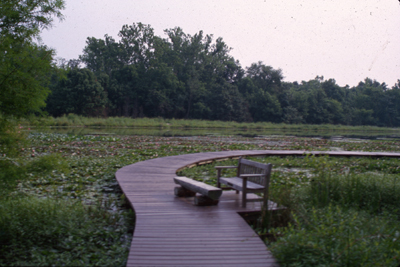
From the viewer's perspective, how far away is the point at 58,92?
46.8 meters

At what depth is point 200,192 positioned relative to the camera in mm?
5199

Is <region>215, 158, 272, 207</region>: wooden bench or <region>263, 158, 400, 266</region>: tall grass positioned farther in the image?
<region>215, 158, 272, 207</region>: wooden bench

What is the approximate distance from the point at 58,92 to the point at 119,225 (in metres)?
46.9

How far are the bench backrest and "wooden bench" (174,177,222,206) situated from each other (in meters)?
0.80

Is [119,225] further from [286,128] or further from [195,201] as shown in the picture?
[286,128]

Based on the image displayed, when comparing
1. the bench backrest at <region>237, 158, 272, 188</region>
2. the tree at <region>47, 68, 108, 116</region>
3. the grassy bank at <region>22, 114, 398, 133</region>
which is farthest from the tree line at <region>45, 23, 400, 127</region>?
the bench backrest at <region>237, 158, 272, 188</region>

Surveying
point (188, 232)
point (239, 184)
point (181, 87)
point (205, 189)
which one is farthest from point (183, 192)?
point (181, 87)

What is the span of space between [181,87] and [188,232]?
56.6 metres

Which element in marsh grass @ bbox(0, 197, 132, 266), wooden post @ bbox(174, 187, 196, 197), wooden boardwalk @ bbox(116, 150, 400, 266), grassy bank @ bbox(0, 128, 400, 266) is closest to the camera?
wooden boardwalk @ bbox(116, 150, 400, 266)

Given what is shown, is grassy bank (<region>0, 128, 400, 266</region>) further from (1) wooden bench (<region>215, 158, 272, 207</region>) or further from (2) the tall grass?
(1) wooden bench (<region>215, 158, 272, 207</region>)

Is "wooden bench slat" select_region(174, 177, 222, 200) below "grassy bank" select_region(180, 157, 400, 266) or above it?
above

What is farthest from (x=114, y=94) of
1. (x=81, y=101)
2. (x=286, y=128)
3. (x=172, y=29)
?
(x=286, y=128)

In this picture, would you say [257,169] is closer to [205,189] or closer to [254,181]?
[254,181]

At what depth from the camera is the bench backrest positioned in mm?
5258
